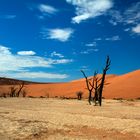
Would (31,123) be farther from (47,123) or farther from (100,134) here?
(100,134)

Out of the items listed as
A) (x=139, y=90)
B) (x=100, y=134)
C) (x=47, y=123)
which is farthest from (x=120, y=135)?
(x=139, y=90)

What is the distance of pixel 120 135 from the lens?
51.9 feet

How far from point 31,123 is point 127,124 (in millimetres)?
4613

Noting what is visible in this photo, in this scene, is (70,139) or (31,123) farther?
(31,123)

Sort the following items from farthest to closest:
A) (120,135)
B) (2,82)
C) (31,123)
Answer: (2,82) → (31,123) → (120,135)

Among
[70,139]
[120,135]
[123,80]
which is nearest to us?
[70,139]

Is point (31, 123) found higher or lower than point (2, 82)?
lower

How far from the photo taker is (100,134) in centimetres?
1605

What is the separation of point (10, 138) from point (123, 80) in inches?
3582

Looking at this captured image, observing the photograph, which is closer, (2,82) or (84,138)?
(84,138)

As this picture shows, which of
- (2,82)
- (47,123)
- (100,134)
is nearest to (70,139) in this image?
(100,134)

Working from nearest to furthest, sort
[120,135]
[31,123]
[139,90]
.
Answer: [120,135] → [31,123] → [139,90]

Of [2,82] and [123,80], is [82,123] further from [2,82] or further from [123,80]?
[2,82]

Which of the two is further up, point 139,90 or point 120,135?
point 139,90
